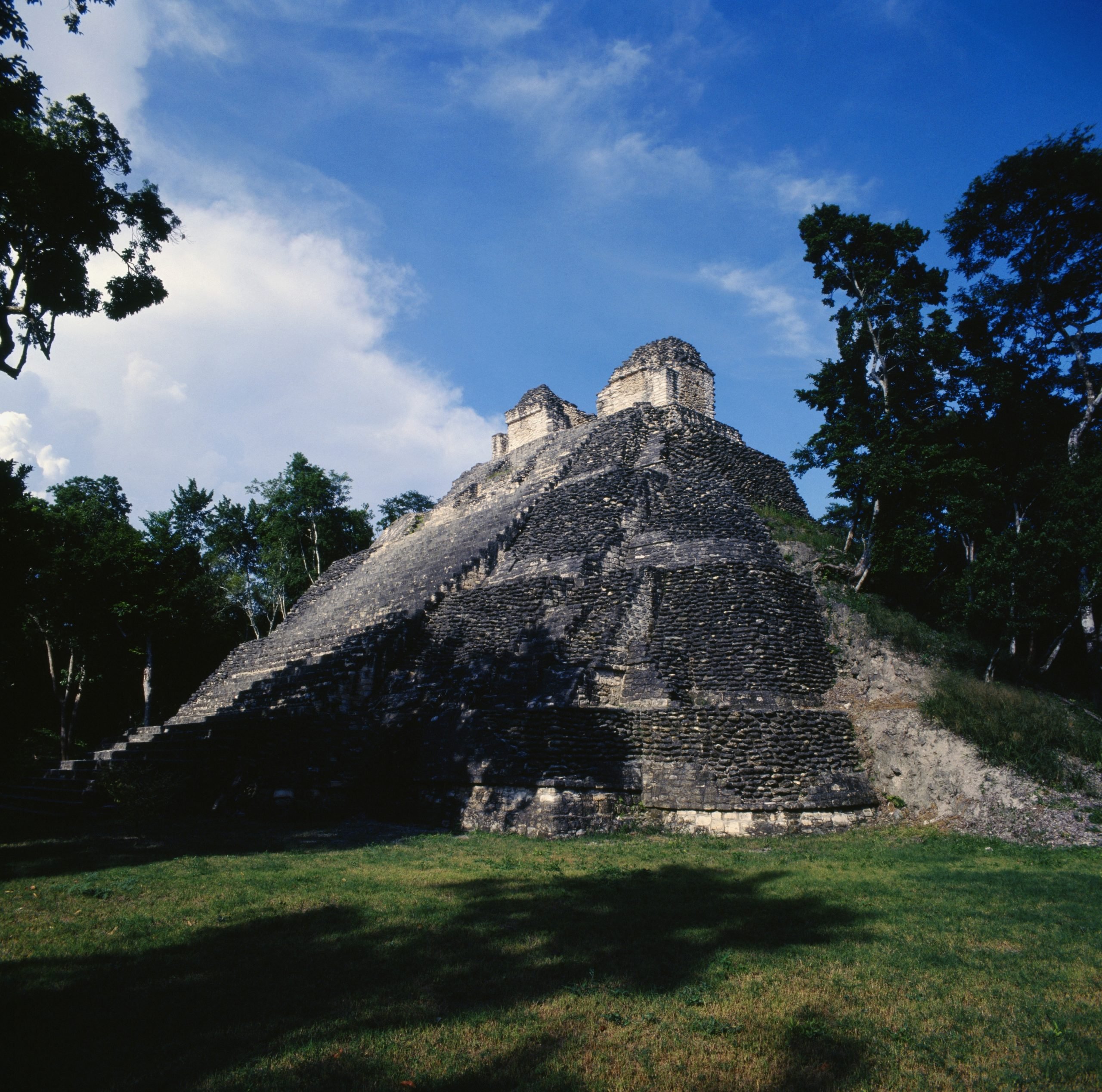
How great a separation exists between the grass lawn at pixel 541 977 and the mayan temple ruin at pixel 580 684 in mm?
2830

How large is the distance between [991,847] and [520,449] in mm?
17948

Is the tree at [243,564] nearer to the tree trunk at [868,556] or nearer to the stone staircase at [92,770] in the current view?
the stone staircase at [92,770]

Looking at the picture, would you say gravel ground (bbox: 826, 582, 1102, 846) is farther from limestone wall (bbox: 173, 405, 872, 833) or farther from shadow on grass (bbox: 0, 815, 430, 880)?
shadow on grass (bbox: 0, 815, 430, 880)

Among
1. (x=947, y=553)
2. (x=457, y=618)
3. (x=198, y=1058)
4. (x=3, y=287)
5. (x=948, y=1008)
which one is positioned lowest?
(x=948, y=1008)

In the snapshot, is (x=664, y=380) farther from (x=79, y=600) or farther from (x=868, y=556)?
(x=79, y=600)

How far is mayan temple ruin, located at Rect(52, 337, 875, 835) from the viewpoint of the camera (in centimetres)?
1011

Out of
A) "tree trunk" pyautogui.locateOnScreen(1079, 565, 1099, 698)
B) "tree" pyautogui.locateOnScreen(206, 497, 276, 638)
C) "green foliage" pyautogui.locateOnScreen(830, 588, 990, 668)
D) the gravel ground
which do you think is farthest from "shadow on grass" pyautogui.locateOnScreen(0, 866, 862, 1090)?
"tree" pyautogui.locateOnScreen(206, 497, 276, 638)

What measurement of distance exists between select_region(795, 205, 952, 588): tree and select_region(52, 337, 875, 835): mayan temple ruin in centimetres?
239

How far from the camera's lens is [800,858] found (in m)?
8.05

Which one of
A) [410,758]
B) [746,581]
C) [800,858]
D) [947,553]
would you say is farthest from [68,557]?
[947,553]

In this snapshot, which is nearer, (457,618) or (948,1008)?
(948,1008)

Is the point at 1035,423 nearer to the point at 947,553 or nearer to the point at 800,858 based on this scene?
the point at 947,553

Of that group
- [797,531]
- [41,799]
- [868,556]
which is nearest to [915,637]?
[868,556]

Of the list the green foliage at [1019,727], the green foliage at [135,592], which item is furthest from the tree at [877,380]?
the green foliage at [135,592]
